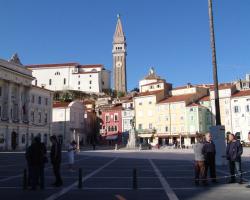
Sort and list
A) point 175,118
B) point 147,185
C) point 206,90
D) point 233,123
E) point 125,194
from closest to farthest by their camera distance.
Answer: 1. point 125,194
2. point 147,185
3. point 233,123
4. point 175,118
5. point 206,90

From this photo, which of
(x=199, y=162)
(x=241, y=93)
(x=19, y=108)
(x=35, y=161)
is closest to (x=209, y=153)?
(x=199, y=162)

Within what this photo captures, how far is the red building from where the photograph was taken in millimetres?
103650

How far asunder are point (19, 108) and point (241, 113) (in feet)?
143

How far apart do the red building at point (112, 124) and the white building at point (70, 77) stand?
49562 millimetres

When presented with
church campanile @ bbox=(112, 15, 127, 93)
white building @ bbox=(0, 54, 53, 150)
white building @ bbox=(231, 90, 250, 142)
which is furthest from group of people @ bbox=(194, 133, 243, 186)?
church campanile @ bbox=(112, 15, 127, 93)

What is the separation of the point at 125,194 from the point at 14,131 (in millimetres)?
66756

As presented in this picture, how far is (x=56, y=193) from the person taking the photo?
40.4 ft

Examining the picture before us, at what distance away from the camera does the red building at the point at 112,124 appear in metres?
104

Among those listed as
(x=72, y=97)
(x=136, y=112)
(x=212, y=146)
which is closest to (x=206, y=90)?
(x=136, y=112)

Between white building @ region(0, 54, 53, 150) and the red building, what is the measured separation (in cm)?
2054

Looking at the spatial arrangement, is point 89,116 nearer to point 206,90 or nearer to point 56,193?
point 206,90

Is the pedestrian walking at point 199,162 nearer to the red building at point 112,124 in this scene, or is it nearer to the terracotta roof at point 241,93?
the terracotta roof at point 241,93

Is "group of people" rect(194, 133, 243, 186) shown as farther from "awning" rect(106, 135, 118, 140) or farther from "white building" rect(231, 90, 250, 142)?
"awning" rect(106, 135, 118, 140)

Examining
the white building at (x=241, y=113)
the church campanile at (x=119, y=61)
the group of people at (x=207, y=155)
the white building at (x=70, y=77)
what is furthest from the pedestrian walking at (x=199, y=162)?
the church campanile at (x=119, y=61)
